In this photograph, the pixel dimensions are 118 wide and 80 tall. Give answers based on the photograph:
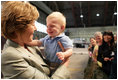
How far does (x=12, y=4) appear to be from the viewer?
0.46 meters

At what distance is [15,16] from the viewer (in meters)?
0.45

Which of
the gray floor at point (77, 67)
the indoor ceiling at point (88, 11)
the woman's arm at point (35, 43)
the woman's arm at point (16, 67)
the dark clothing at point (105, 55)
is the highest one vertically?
the indoor ceiling at point (88, 11)

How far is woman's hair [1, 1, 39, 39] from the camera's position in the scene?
17.7 inches

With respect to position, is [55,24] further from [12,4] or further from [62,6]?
[62,6]

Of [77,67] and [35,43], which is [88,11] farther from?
[35,43]

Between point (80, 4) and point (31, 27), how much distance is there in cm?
883

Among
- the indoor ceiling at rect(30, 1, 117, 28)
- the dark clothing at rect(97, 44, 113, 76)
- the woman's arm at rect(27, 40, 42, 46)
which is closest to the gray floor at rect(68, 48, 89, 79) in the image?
the dark clothing at rect(97, 44, 113, 76)

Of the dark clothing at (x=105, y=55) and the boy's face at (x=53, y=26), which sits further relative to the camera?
the dark clothing at (x=105, y=55)

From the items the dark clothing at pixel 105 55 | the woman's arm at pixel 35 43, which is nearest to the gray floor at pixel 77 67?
the dark clothing at pixel 105 55

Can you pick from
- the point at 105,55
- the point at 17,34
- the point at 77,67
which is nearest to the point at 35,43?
the point at 17,34

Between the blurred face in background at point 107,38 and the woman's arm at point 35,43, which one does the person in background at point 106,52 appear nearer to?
the blurred face in background at point 107,38

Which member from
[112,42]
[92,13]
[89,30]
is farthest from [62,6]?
[112,42]

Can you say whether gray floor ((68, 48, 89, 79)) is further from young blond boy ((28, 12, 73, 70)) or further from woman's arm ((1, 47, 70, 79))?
woman's arm ((1, 47, 70, 79))

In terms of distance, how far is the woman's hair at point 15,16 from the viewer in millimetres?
450
